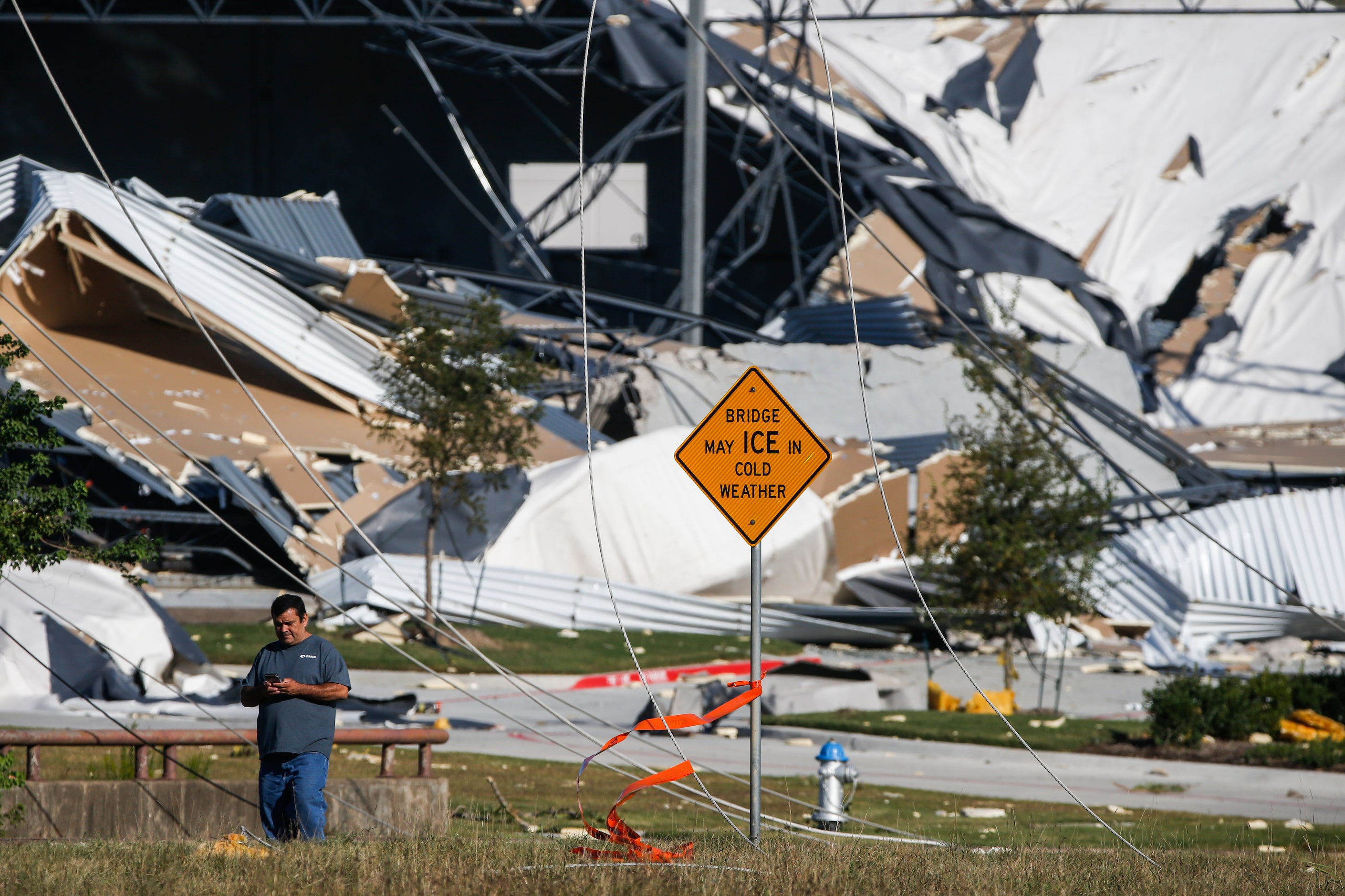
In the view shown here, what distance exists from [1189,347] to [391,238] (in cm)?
2408

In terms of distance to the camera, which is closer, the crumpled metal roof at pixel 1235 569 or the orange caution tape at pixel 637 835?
the orange caution tape at pixel 637 835

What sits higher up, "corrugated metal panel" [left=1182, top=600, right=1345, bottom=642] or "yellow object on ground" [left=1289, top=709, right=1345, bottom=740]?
"corrugated metal panel" [left=1182, top=600, right=1345, bottom=642]

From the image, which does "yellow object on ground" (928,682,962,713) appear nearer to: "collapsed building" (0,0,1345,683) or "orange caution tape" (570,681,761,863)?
"collapsed building" (0,0,1345,683)

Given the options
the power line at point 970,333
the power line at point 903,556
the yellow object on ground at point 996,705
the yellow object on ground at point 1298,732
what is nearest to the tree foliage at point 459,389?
the yellow object on ground at point 996,705

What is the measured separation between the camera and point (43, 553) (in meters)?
8.16

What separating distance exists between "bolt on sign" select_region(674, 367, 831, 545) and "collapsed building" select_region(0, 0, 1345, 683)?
4.31 m

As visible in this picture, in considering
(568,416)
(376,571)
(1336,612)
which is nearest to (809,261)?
(568,416)

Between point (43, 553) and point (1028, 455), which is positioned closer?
point (43, 553)

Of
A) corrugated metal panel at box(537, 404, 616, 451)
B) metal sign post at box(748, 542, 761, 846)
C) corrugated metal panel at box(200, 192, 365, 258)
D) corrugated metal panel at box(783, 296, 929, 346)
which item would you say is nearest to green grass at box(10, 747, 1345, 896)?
metal sign post at box(748, 542, 761, 846)

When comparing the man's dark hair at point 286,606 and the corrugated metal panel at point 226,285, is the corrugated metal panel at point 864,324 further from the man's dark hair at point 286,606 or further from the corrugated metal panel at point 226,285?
the man's dark hair at point 286,606

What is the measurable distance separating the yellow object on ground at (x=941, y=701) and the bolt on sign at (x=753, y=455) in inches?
386

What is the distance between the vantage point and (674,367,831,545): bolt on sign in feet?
22.0

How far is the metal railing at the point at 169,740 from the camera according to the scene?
7.50 metres

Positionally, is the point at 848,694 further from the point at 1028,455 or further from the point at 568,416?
the point at 568,416
